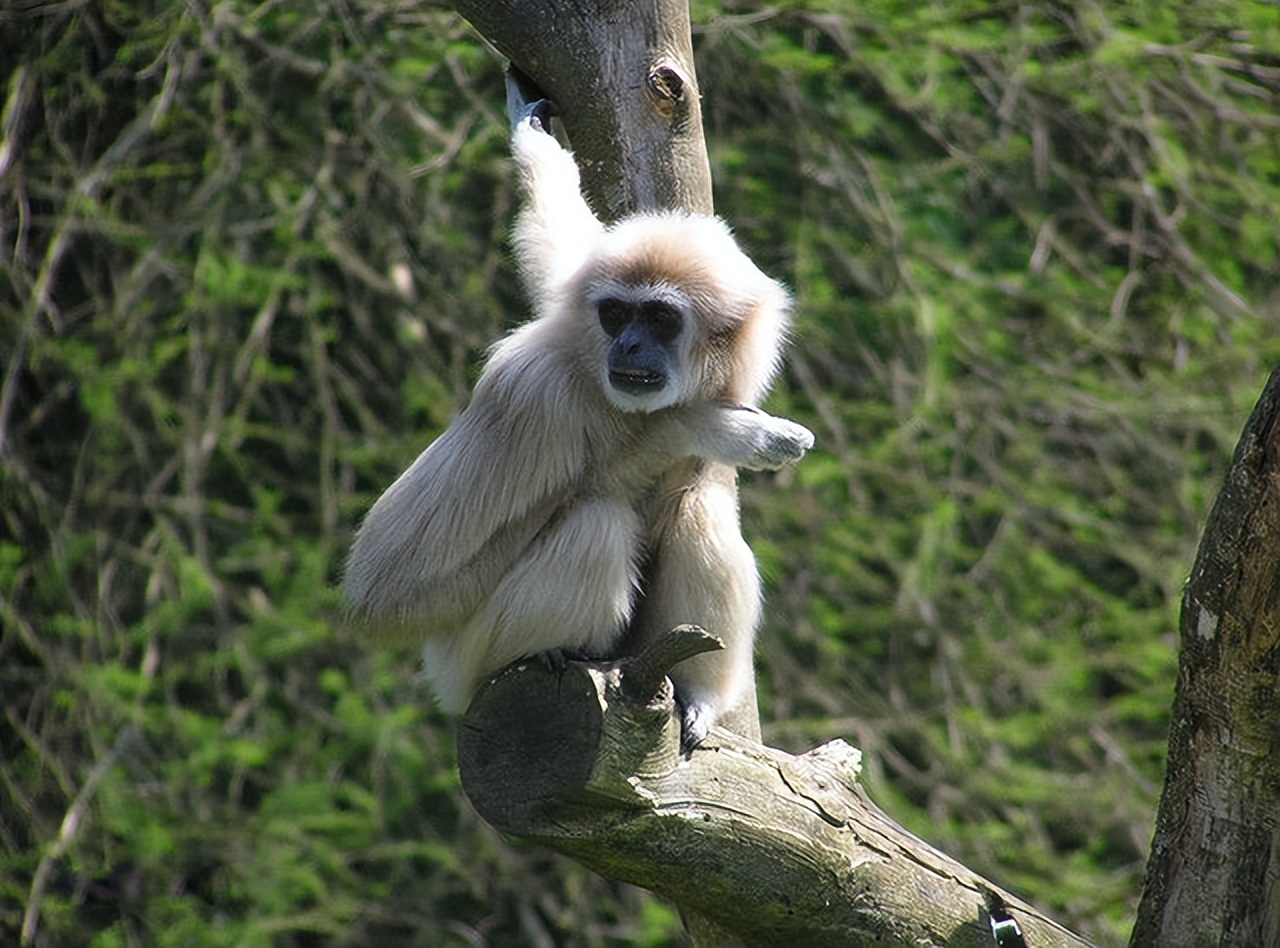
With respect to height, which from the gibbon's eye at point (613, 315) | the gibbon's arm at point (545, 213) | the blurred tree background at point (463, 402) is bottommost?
the blurred tree background at point (463, 402)

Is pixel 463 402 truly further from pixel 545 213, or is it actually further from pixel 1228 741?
pixel 1228 741

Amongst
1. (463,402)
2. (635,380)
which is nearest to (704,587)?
(635,380)

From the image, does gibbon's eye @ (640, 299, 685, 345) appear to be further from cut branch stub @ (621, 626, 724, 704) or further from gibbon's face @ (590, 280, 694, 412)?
cut branch stub @ (621, 626, 724, 704)

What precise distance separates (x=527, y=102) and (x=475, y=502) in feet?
4.88

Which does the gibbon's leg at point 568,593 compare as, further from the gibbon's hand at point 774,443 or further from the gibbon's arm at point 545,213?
the gibbon's arm at point 545,213

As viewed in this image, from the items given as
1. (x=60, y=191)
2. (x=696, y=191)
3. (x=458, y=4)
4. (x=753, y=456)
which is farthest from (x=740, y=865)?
(x=60, y=191)

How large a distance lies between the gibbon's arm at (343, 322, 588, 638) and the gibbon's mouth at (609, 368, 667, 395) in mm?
169

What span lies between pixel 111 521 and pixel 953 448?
4.39 meters

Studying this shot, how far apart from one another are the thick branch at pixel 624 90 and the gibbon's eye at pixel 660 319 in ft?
1.61

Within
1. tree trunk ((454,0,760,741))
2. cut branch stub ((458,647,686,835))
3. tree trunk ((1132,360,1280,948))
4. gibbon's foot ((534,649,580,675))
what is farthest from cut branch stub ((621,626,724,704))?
tree trunk ((1132,360,1280,948))

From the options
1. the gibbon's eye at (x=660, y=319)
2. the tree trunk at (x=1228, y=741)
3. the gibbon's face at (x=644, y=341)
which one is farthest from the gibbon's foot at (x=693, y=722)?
the tree trunk at (x=1228, y=741)

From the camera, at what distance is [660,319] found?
171 inches

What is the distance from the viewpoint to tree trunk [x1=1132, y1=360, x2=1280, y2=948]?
12.5 ft

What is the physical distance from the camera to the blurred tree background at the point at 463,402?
7316 millimetres
